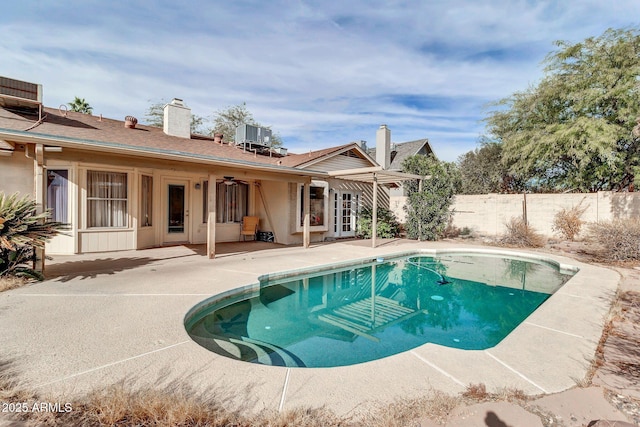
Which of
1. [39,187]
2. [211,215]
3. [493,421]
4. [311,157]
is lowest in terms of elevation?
[493,421]

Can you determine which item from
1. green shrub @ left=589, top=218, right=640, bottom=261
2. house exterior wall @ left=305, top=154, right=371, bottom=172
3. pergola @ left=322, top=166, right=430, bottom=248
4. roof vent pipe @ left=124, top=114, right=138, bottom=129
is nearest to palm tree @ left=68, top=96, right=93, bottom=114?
roof vent pipe @ left=124, top=114, right=138, bottom=129

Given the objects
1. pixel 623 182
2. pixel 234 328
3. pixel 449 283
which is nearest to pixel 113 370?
pixel 234 328

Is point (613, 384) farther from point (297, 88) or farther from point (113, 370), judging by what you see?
point (297, 88)

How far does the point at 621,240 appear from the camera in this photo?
9.39 metres

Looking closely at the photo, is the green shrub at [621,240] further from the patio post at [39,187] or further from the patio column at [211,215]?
the patio post at [39,187]

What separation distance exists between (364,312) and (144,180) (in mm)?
8450

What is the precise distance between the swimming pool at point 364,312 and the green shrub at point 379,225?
519 cm

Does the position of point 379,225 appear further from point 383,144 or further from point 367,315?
point 367,315

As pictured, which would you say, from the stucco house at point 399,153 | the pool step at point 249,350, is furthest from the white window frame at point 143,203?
the stucco house at point 399,153

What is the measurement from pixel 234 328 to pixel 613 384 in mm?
4657

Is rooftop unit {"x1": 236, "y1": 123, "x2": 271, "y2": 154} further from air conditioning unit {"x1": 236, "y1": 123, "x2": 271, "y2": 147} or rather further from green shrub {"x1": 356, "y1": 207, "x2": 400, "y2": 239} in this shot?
green shrub {"x1": 356, "y1": 207, "x2": 400, "y2": 239}

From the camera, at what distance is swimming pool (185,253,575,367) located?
437cm

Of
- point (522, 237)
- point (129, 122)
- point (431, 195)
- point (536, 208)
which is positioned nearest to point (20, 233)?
point (129, 122)

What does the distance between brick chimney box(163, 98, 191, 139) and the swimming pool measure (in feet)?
28.6
